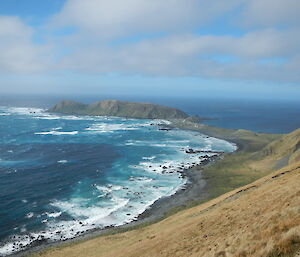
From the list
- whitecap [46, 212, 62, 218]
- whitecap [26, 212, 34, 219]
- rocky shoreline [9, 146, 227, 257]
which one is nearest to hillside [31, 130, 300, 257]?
rocky shoreline [9, 146, 227, 257]

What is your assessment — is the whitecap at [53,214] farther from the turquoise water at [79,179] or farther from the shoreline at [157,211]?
the shoreline at [157,211]

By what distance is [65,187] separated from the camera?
84875mm

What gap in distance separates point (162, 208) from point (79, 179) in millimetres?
33603

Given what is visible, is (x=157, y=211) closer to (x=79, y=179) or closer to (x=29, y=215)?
(x=29, y=215)

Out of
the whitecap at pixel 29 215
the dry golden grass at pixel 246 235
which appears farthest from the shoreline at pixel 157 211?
the dry golden grass at pixel 246 235

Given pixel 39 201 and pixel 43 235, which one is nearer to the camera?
pixel 43 235

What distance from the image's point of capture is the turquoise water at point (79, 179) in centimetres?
6294

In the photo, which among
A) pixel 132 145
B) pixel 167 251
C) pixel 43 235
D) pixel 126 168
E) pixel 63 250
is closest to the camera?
pixel 167 251

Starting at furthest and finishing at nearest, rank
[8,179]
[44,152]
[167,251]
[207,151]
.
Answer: [207,151] → [44,152] → [8,179] → [167,251]

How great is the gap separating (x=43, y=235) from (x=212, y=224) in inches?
1591

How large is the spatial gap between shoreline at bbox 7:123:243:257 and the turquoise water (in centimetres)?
176

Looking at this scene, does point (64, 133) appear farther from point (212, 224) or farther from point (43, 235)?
point (212, 224)

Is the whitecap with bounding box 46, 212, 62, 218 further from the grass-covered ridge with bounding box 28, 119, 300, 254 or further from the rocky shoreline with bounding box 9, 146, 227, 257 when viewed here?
the grass-covered ridge with bounding box 28, 119, 300, 254

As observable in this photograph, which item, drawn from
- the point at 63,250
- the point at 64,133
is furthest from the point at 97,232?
the point at 64,133
